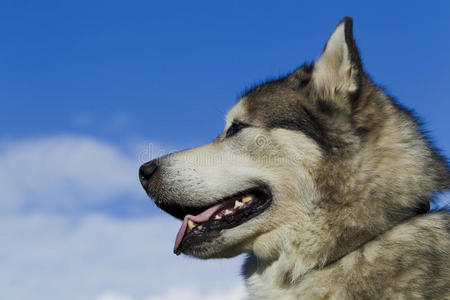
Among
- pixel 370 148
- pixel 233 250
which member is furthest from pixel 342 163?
pixel 233 250

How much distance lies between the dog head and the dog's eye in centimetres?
1

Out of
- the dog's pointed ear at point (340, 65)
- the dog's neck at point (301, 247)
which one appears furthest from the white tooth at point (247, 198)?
the dog's pointed ear at point (340, 65)

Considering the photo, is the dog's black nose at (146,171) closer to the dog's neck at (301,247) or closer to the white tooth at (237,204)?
the white tooth at (237,204)

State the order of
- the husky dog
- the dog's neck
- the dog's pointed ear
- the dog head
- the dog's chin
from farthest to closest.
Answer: the dog's chin, the dog's pointed ear, the dog head, the dog's neck, the husky dog

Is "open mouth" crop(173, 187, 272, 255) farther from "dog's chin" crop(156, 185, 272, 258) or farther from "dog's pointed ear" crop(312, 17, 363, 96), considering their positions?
"dog's pointed ear" crop(312, 17, 363, 96)

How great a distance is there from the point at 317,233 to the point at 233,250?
939mm

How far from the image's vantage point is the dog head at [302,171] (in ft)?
15.3

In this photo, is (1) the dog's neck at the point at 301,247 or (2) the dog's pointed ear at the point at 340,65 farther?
(2) the dog's pointed ear at the point at 340,65

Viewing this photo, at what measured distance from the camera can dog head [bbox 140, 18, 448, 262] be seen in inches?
184

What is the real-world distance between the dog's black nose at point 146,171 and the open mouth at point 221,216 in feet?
1.93

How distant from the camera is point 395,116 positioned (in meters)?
5.12

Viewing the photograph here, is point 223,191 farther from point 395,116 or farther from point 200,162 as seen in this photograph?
point 395,116

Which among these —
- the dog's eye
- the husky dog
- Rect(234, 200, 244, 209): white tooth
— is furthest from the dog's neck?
the dog's eye

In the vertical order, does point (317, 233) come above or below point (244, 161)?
below
